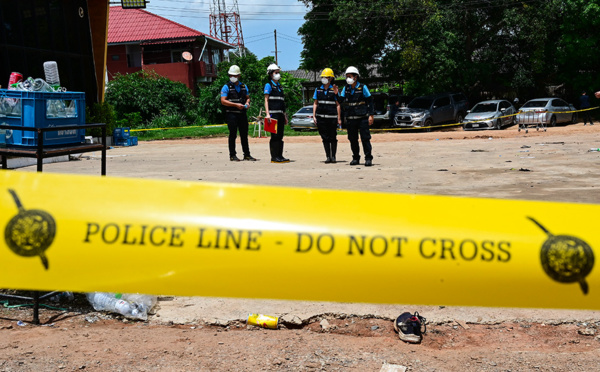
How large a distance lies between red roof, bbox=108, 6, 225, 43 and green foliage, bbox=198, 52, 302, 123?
747 centimetres

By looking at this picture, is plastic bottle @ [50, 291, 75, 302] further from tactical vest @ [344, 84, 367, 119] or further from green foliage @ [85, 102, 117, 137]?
green foliage @ [85, 102, 117, 137]

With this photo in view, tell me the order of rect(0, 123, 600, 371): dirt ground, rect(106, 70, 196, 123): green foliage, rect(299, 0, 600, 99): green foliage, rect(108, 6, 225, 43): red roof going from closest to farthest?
rect(0, 123, 600, 371): dirt ground
rect(299, 0, 600, 99): green foliage
rect(106, 70, 196, 123): green foliage
rect(108, 6, 225, 43): red roof

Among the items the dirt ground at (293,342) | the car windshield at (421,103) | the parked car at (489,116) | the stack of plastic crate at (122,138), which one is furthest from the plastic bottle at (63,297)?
the car windshield at (421,103)

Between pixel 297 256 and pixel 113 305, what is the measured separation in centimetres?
318

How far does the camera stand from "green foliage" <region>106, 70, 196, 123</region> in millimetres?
34188

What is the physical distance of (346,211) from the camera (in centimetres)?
169

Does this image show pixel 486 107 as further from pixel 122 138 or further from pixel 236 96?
pixel 236 96

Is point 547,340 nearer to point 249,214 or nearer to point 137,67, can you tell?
point 249,214

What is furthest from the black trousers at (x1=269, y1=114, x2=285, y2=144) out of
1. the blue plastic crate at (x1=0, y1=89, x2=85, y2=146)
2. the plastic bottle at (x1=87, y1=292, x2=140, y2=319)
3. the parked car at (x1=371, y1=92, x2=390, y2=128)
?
the parked car at (x1=371, y1=92, x2=390, y2=128)

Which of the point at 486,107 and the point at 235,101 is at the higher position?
the point at 486,107

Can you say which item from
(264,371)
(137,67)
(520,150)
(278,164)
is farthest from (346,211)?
(137,67)

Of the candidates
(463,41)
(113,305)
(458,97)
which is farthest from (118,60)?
(113,305)

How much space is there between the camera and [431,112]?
29.7 m

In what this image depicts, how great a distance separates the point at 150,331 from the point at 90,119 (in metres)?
16.6
